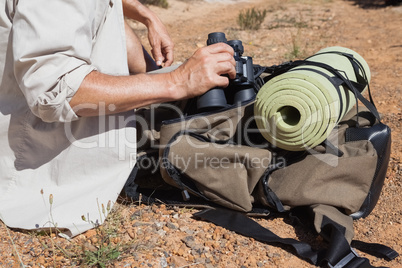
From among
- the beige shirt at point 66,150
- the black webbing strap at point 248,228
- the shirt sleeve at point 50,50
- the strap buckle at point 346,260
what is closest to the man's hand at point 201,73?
the beige shirt at point 66,150

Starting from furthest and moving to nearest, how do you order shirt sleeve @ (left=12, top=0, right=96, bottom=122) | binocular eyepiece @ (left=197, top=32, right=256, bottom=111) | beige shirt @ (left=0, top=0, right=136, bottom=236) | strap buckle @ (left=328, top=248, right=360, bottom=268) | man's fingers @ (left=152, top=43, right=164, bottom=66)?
man's fingers @ (left=152, top=43, right=164, bottom=66) → binocular eyepiece @ (left=197, top=32, right=256, bottom=111) → beige shirt @ (left=0, top=0, right=136, bottom=236) → strap buckle @ (left=328, top=248, right=360, bottom=268) → shirt sleeve @ (left=12, top=0, right=96, bottom=122)

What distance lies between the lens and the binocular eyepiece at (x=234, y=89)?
2123 mm

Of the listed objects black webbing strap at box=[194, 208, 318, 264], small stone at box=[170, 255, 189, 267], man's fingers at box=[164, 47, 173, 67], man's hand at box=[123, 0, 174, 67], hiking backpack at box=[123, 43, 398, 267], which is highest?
man's hand at box=[123, 0, 174, 67]

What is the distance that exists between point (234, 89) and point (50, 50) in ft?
2.96

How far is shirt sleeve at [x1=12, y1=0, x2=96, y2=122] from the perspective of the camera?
1.73 metres

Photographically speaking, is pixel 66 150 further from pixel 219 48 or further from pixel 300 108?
pixel 300 108

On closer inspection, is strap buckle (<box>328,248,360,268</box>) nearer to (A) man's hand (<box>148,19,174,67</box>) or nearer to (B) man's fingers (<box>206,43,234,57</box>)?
(B) man's fingers (<box>206,43,234,57</box>)

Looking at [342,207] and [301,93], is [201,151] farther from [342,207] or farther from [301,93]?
[342,207]

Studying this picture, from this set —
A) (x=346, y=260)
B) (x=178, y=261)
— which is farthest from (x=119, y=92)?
(x=346, y=260)

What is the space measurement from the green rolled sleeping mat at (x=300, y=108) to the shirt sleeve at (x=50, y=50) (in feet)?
2.59

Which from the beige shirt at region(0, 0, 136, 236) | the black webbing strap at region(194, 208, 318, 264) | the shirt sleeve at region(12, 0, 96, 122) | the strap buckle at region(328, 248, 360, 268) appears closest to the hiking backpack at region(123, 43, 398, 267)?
the black webbing strap at region(194, 208, 318, 264)

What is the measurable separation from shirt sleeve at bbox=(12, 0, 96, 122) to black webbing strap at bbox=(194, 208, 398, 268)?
0.87m

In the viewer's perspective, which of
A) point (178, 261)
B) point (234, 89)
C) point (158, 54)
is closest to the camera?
point (178, 261)

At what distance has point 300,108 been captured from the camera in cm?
194
